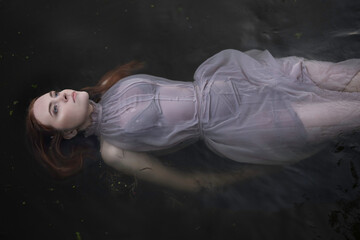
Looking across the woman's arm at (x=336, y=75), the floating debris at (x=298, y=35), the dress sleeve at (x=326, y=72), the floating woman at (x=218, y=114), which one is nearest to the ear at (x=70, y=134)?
the floating woman at (x=218, y=114)

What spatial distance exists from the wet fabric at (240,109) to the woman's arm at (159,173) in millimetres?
59

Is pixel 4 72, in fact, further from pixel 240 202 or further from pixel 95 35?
pixel 240 202

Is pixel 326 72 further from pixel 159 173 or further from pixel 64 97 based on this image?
pixel 64 97

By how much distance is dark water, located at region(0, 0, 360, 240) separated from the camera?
214cm

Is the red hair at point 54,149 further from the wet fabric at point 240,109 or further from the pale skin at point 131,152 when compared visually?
the wet fabric at point 240,109

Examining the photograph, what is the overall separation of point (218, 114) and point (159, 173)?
527 millimetres

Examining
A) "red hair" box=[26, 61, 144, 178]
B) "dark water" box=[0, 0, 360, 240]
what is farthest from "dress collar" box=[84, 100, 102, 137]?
"dark water" box=[0, 0, 360, 240]

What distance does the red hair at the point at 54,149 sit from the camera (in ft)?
7.21

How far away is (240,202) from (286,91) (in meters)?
0.78

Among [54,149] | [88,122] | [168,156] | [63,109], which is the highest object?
[63,109]

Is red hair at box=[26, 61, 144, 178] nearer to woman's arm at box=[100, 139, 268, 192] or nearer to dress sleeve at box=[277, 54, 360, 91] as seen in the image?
woman's arm at box=[100, 139, 268, 192]

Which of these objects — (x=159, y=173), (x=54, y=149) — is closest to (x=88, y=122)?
(x=54, y=149)

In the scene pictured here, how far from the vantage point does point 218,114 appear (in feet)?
6.76

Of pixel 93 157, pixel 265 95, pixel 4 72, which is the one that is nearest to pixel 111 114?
pixel 93 157
